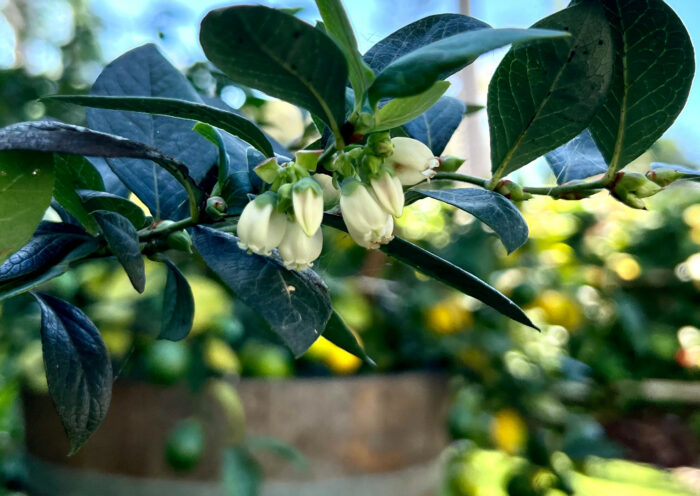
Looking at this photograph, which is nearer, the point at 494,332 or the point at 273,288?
the point at 273,288

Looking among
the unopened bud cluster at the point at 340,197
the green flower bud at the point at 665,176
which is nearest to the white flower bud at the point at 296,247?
the unopened bud cluster at the point at 340,197

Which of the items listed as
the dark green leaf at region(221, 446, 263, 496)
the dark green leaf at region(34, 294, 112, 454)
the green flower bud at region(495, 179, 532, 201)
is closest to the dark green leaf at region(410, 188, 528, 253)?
the green flower bud at region(495, 179, 532, 201)

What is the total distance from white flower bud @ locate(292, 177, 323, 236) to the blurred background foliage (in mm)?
84

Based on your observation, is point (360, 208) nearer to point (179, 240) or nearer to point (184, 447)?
point (179, 240)

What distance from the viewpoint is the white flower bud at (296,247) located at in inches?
6.5

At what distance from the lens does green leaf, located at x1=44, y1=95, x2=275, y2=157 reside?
5.4 inches

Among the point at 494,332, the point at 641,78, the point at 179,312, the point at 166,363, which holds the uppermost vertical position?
the point at 641,78

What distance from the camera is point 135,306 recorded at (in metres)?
0.62

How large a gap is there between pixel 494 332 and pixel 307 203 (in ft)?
2.38

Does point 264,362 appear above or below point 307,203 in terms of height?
below

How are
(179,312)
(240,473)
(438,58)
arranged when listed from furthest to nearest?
(240,473), (179,312), (438,58)

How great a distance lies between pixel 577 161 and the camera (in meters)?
0.21

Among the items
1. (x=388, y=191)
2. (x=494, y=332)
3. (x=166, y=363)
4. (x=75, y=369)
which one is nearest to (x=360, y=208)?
(x=388, y=191)

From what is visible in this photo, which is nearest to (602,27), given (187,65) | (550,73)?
(550,73)
